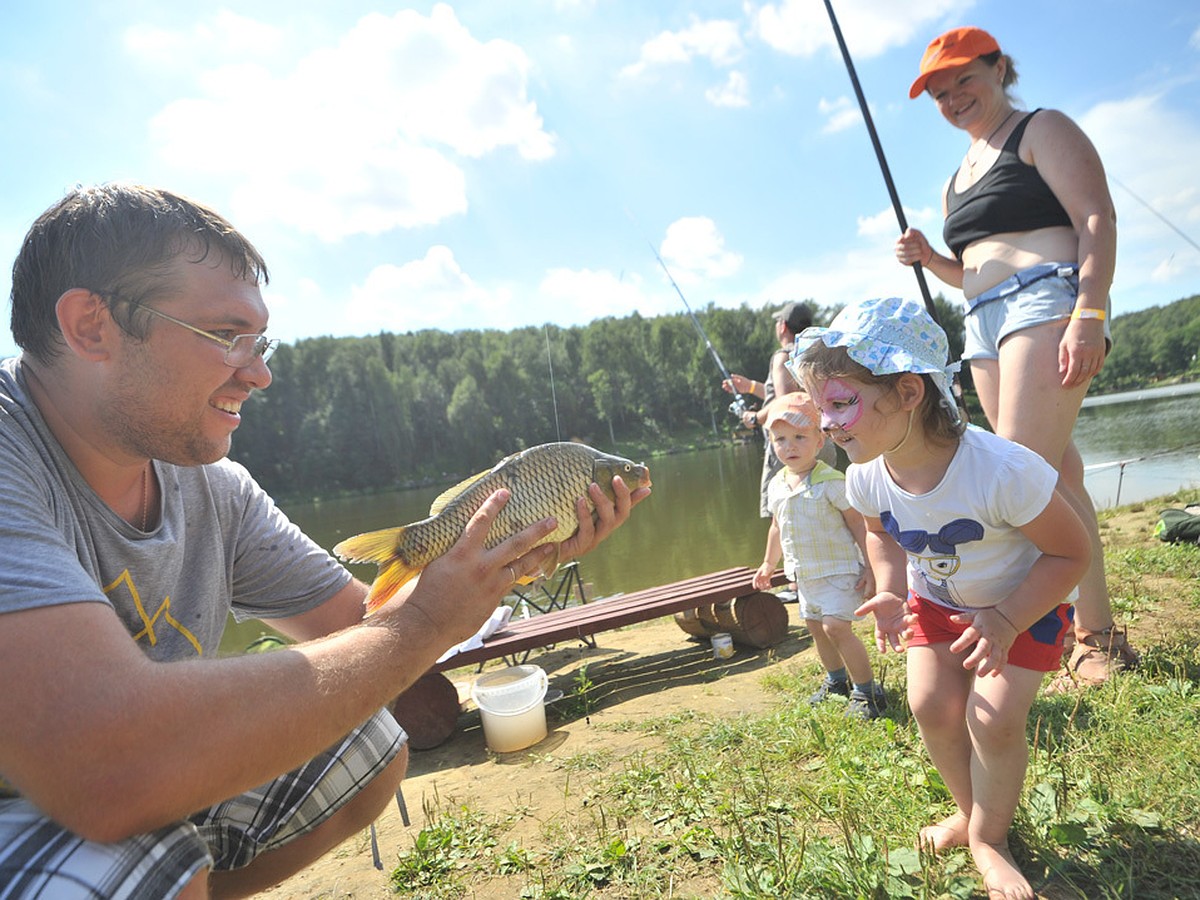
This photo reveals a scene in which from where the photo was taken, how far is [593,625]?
5.30 meters

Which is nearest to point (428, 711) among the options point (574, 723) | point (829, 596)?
point (574, 723)

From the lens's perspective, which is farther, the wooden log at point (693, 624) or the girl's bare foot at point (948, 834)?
the wooden log at point (693, 624)

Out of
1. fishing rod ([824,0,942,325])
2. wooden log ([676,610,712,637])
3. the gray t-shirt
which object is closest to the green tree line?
wooden log ([676,610,712,637])

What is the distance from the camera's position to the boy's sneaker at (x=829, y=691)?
371cm

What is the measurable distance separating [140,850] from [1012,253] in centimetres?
334

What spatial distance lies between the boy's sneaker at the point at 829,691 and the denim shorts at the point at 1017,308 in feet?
5.95

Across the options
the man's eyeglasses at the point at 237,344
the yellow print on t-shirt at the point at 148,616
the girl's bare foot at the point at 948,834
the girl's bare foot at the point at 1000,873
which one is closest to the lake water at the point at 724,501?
the girl's bare foot at the point at 948,834

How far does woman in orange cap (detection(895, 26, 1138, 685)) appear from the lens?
2691 mm

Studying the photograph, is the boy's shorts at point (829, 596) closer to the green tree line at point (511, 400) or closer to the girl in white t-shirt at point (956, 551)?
the girl in white t-shirt at point (956, 551)

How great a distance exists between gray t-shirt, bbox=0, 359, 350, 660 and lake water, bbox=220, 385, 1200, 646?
888 cm

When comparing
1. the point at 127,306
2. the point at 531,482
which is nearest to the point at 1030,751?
the point at 531,482

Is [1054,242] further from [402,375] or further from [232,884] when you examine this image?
[402,375]

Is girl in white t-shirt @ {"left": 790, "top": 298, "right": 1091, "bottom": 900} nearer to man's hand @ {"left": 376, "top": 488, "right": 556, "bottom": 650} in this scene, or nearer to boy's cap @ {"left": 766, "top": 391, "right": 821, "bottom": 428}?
man's hand @ {"left": 376, "top": 488, "right": 556, "bottom": 650}

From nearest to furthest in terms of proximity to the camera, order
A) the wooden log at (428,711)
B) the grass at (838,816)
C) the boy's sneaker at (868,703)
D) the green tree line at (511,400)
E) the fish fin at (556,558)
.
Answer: the grass at (838,816), the fish fin at (556,558), the boy's sneaker at (868,703), the wooden log at (428,711), the green tree line at (511,400)
